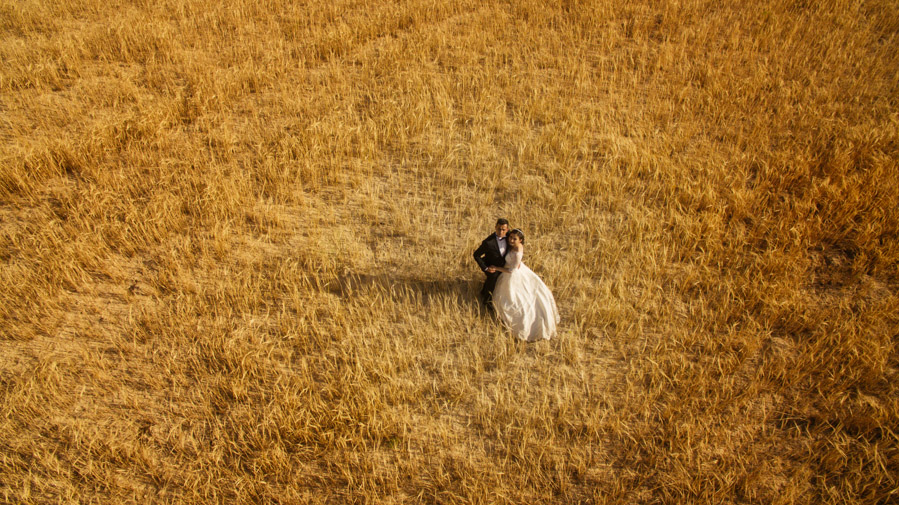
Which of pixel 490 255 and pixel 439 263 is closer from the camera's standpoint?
pixel 490 255

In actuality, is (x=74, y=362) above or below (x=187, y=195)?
below

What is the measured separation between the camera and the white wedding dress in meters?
4.47

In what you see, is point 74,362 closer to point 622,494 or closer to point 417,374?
point 417,374

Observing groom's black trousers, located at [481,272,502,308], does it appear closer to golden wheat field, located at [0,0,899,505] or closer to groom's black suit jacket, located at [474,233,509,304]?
groom's black suit jacket, located at [474,233,509,304]

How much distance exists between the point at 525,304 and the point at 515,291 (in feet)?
0.49

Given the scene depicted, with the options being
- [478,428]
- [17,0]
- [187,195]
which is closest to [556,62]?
[187,195]

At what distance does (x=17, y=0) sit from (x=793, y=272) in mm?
12170

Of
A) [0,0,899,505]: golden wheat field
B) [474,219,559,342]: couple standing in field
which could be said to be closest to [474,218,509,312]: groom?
[474,219,559,342]: couple standing in field

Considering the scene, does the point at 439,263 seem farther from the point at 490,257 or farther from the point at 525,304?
the point at 525,304

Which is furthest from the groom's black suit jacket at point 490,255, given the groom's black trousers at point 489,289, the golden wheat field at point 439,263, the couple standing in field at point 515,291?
the golden wheat field at point 439,263

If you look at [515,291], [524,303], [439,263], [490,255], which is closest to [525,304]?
[524,303]

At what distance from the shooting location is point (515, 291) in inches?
176

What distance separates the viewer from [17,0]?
9.45 meters

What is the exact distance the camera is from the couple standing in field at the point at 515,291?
14.4 feet
